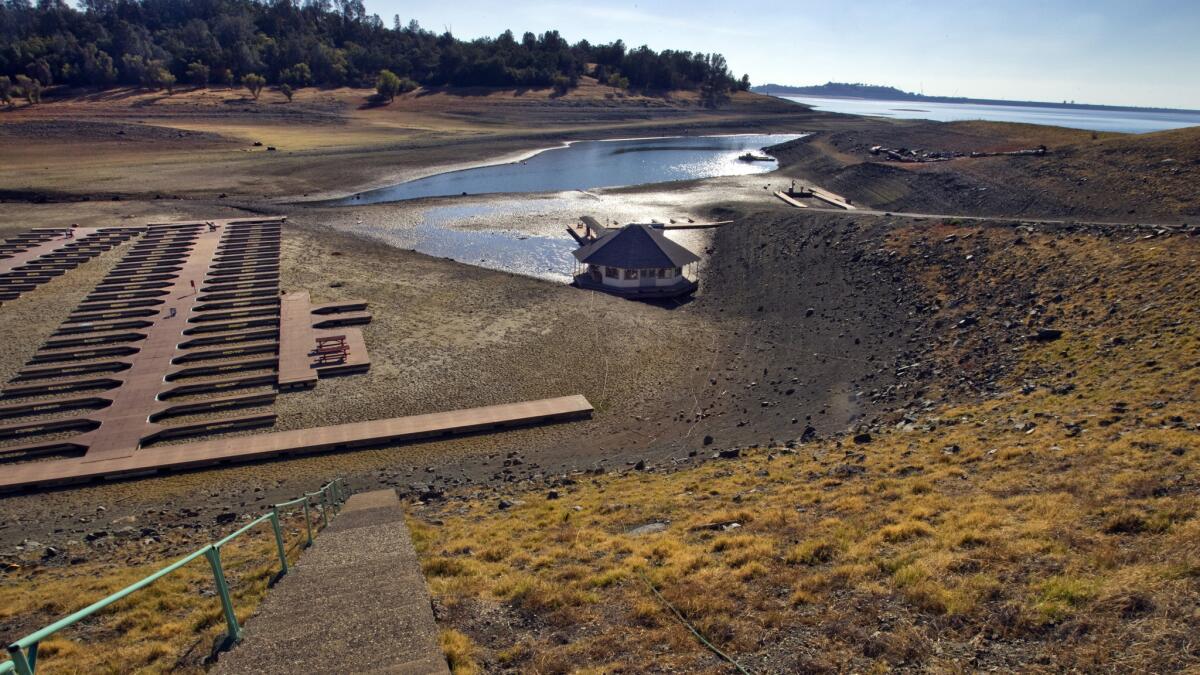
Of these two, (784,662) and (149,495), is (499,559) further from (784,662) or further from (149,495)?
(149,495)

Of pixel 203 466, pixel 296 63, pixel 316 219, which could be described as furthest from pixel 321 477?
pixel 296 63

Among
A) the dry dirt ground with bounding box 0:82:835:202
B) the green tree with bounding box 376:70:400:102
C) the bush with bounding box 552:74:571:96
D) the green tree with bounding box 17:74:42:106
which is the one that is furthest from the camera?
the bush with bounding box 552:74:571:96

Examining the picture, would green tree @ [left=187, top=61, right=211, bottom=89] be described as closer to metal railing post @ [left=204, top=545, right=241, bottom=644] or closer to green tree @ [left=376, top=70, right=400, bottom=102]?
green tree @ [left=376, top=70, right=400, bottom=102]

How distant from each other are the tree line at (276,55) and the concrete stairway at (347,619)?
5520 inches

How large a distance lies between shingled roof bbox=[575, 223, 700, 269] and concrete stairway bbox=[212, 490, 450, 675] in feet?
97.2

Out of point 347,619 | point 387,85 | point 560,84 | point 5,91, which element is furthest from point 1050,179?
point 5,91

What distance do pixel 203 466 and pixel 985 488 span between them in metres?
22.6

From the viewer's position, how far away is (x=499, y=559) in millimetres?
12898

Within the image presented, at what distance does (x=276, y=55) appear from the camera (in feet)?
480

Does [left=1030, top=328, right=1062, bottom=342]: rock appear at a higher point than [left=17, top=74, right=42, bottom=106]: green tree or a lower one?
lower

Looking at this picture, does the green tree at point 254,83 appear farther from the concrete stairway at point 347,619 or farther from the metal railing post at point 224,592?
the metal railing post at point 224,592

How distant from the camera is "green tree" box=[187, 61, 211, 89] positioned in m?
133

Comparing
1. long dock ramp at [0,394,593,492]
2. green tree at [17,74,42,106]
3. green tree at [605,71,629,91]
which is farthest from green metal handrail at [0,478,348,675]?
green tree at [605,71,629,91]

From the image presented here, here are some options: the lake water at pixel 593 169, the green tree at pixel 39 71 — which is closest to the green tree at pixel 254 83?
the green tree at pixel 39 71
